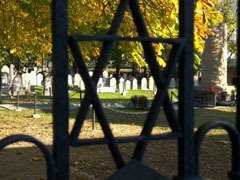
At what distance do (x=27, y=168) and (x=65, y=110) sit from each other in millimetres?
5687

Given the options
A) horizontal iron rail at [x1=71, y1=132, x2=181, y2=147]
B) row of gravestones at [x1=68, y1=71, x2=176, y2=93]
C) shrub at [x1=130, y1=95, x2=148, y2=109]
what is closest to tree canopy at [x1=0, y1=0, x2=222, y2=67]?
horizontal iron rail at [x1=71, y1=132, x2=181, y2=147]

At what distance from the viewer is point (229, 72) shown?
45.8m

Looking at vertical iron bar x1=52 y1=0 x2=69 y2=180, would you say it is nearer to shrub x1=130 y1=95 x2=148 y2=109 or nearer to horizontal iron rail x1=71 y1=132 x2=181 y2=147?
horizontal iron rail x1=71 y1=132 x2=181 y2=147

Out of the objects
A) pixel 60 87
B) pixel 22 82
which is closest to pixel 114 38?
pixel 60 87

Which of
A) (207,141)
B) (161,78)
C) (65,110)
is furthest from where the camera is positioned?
(207,141)

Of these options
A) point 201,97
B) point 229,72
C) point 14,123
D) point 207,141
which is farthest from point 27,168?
point 229,72

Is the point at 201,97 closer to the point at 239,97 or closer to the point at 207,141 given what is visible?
the point at 207,141

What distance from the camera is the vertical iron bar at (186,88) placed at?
1.78 metres

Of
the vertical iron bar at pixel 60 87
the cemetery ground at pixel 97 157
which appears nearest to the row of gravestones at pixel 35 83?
the cemetery ground at pixel 97 157

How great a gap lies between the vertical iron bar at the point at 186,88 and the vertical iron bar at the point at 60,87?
519 millimetres

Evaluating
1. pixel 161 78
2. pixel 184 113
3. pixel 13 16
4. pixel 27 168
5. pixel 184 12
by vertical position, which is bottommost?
pixel 27 168

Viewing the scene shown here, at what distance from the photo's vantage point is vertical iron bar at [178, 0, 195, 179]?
1.78m

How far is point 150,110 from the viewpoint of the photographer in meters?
1.71

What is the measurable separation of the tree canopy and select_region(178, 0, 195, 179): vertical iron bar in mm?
3300
